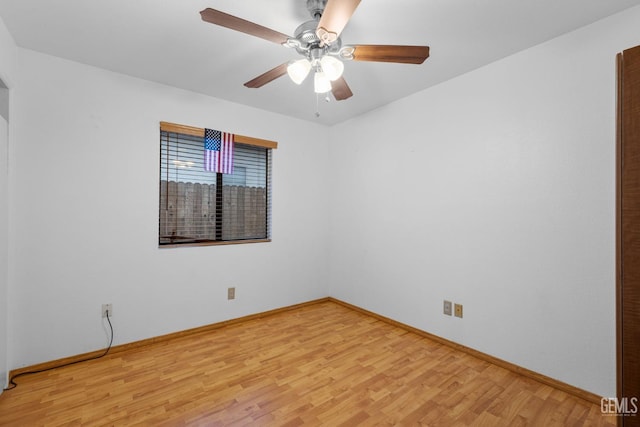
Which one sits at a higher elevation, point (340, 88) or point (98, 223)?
point (340, 88)

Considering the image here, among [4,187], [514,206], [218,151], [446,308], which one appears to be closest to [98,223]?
[4,187]

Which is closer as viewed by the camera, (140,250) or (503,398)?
(503,398)

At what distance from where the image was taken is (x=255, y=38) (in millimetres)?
2090

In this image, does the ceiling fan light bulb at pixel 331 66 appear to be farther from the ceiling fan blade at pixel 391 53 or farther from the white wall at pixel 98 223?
the white wall at pixel 98 223

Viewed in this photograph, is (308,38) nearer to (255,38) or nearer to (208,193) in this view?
(255,38)

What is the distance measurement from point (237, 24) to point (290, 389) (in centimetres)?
230

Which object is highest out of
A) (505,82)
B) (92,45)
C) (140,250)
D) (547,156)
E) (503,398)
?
(92,45)

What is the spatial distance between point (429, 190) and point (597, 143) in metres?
1.26

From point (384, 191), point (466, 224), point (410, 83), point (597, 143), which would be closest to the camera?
point (597, 143)

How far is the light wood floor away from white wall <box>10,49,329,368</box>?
1.12 feet

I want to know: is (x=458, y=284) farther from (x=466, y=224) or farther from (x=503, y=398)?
(x=503, y=398)

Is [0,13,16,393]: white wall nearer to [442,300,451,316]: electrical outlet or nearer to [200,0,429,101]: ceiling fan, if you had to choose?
[200,0,429,101]: ceiling fan

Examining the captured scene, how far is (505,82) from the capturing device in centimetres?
235

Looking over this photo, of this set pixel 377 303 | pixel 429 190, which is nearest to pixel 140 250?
pixel 377 303
